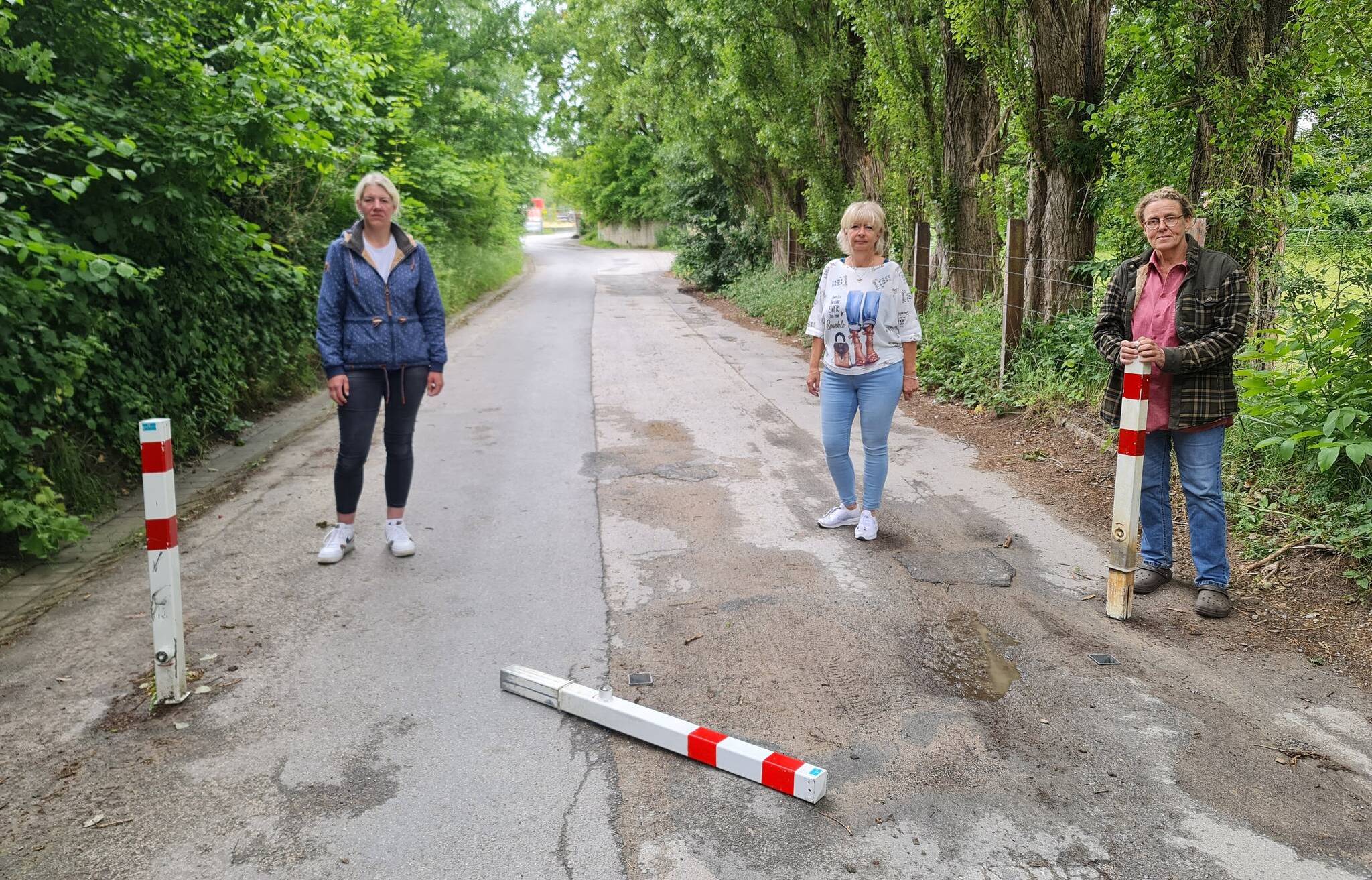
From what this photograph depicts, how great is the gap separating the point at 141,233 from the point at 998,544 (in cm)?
584

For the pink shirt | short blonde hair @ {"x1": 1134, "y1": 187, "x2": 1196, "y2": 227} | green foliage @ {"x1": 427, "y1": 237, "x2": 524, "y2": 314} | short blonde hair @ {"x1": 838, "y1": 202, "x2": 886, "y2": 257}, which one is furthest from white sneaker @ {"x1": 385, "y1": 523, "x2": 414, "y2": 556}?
green foliage @ {"x1": 427, "y1": 237, "x2": 524, "y2": 314}

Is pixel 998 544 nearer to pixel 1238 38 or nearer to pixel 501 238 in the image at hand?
pixel 1238 38

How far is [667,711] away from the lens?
3.94 m

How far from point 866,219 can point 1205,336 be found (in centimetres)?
182

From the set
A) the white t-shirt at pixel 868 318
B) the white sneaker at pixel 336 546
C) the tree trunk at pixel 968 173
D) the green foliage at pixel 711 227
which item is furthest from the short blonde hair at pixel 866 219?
the green foliage at pixel 711 227

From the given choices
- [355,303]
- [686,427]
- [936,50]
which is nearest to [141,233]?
[355,303]

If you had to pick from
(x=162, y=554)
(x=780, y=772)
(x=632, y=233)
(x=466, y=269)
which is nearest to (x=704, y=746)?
(x=780, y=772)

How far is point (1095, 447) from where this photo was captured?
809cm

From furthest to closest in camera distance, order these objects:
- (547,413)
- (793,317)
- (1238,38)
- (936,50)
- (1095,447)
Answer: (793,317), (936,50), (547,413), (1095,447), (1238,38)

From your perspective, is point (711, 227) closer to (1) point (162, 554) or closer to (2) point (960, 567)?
(2) point (960, 567)

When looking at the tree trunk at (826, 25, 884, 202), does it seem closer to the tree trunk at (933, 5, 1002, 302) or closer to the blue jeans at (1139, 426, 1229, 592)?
the tree trunk at (933, 5, 1002, 302)

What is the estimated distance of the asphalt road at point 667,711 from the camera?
121 inches

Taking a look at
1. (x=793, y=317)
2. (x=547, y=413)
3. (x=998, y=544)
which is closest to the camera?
(x=998, y=544)

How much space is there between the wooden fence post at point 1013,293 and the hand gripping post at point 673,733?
734 centimetres
